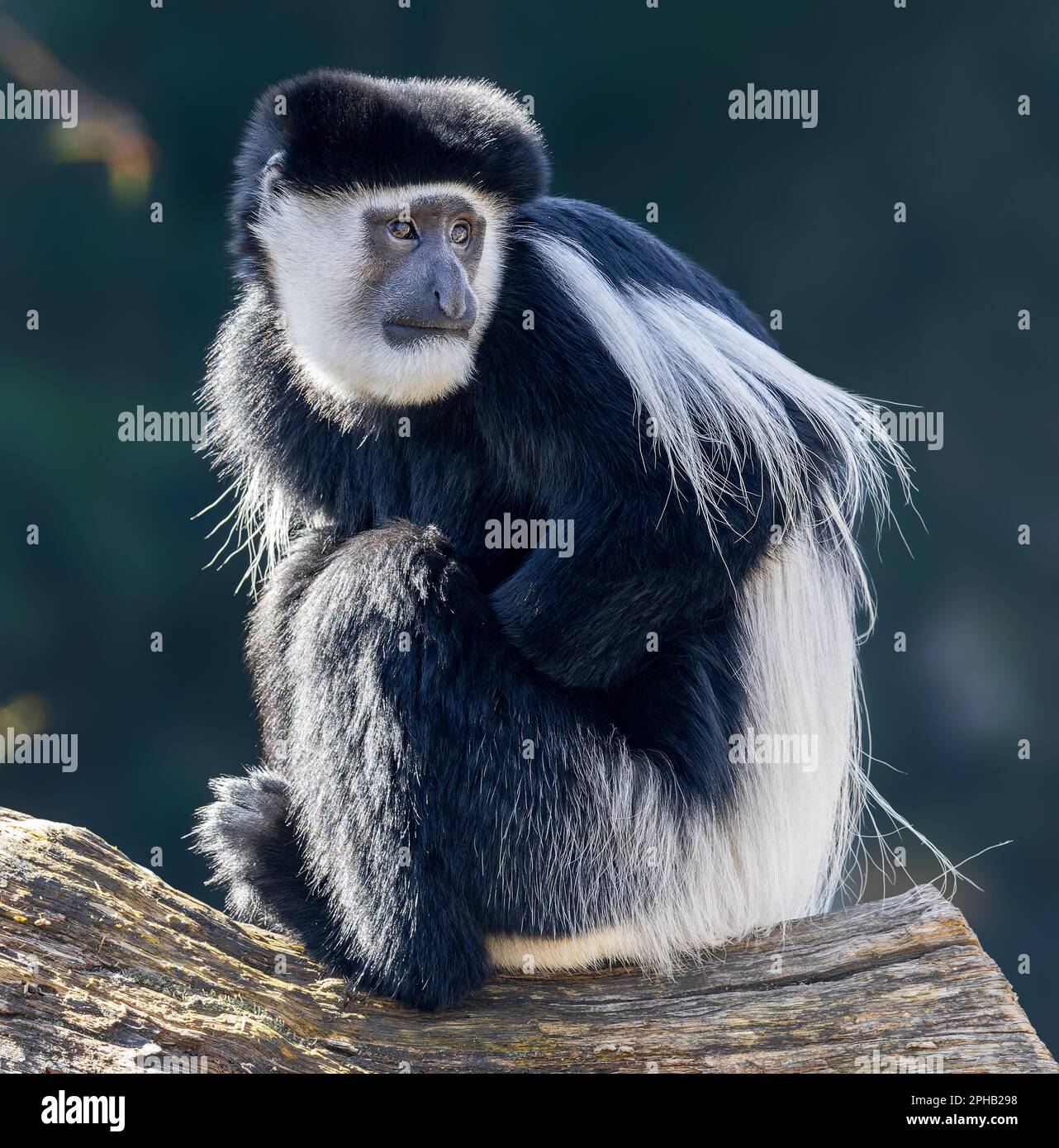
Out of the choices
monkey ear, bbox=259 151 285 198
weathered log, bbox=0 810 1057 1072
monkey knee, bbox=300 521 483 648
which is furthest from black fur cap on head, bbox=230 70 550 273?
weathered log, bbox=0 810 1057 1072

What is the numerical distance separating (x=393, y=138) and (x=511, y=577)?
27.6 inches

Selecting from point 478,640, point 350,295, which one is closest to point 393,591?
point 478,640

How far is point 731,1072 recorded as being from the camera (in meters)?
1.80

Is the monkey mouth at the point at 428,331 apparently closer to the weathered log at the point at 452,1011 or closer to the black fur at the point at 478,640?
the black fur at the point at 478,640

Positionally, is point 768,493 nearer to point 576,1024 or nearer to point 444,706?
point 444,706

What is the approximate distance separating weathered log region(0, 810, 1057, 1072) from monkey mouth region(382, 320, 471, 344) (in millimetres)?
848

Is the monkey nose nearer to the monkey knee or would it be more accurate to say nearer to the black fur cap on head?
the black fur cap on head

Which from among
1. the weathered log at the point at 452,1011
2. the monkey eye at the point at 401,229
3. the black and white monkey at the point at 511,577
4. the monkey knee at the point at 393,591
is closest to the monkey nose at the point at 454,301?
the black and white monkey at the point at 511,577

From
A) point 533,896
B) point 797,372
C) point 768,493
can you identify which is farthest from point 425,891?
point 797,372

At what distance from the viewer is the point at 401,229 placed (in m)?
2.04

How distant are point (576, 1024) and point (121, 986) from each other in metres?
0.62

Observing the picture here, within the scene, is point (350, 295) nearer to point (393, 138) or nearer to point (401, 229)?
point (401, 229)

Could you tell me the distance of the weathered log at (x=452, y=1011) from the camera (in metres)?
1.64

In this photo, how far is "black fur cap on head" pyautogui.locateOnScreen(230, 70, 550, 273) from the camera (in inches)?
78.8
